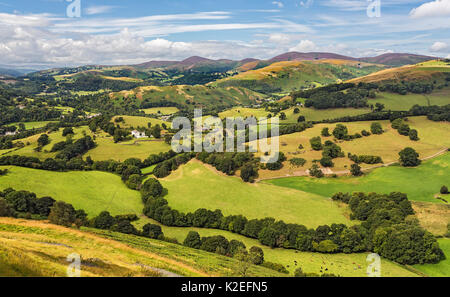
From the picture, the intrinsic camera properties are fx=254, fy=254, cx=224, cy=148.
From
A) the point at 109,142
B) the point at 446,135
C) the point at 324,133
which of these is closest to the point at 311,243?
the point at 324,133

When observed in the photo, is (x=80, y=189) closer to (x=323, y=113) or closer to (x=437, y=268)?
(x=437, y=268)

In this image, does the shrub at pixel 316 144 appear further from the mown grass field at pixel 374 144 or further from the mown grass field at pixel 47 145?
the mown grass field at pixel 47 145

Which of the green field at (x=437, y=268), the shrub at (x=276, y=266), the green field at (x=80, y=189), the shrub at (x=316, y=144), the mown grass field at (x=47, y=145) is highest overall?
the shrub at (x=316, y=144)

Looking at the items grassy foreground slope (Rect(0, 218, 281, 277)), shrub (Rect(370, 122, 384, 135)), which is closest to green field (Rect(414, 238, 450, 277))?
grassy foreground slope (Rect(0, 218, 281, 277))

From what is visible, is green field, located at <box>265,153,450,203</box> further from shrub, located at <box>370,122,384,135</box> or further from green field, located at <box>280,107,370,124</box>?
green field, located at <box>280,107,370,124</box>

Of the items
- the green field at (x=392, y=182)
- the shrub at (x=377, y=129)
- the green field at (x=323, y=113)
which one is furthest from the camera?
the green field at (x=323, y=113)

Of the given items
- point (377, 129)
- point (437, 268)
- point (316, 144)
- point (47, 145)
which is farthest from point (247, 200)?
point (47, 145)

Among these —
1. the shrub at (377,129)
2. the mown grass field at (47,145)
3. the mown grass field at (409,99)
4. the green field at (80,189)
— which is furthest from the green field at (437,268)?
the mown grass field at (409,99)
